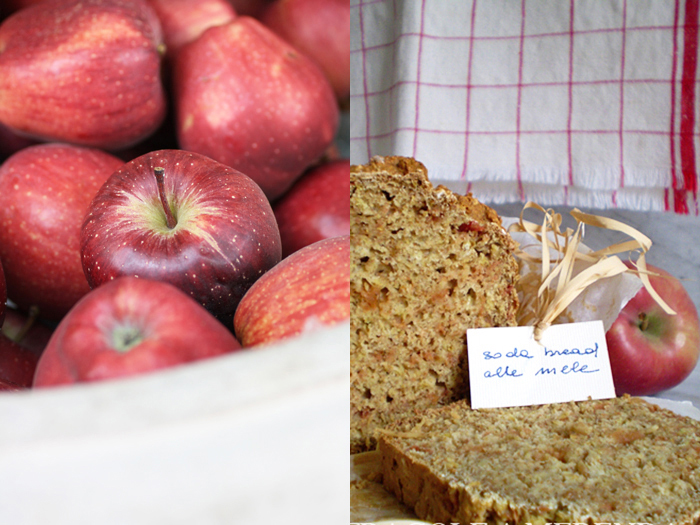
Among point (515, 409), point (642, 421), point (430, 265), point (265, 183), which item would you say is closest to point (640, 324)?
point (642, 421)

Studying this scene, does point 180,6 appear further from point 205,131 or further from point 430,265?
point 430,265

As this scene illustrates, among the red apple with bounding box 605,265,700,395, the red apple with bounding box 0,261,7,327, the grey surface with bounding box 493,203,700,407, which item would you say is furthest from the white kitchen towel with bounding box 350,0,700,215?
the red apple with bounding box 0,261,7,327

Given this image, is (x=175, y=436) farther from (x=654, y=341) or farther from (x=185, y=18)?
(x=654, y=341)

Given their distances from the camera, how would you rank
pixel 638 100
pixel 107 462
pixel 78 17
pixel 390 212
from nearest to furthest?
pixel 107 462, pixel 78 17, pixel 390 212, pixel 638 100

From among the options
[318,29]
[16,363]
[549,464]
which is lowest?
[549,464]

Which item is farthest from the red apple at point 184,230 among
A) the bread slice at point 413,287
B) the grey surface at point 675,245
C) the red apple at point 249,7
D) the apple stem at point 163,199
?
the grey surface at point 675,245

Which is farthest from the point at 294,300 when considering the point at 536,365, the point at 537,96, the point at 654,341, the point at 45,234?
the point at 654,341

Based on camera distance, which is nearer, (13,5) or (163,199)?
(163,199)

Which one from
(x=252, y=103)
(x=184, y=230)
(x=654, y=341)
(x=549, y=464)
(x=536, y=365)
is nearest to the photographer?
(x=184, y=230)
